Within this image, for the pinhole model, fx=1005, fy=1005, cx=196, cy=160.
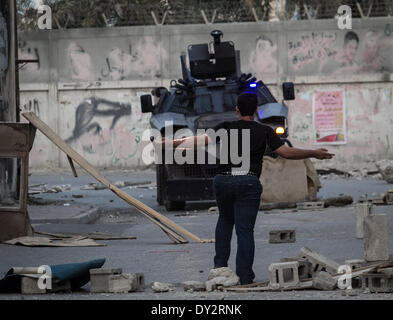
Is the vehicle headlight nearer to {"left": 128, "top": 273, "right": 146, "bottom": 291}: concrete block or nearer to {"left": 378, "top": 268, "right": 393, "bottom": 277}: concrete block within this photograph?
{"left": 128, "top": 273, "right": 146, "bottom": 291}: concrete block

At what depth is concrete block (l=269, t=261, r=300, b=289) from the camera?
7854 mm

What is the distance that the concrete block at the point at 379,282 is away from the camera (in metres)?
7.41

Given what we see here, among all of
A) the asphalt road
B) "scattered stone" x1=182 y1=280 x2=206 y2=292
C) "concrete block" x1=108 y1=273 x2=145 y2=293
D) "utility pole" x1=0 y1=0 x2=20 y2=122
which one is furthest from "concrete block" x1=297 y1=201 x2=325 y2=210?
"concrete block" x1=108 y1=273 x2=145 y2=293

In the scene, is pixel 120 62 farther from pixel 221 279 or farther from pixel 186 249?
pixel 221 279

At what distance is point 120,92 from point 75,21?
10.7 ft

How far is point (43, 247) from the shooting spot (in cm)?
1178

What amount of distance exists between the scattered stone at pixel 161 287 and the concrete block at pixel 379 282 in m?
1.57

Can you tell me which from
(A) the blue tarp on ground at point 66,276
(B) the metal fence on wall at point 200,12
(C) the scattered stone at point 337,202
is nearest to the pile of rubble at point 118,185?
(C) the scattered stone at point 337,202

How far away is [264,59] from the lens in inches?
1298

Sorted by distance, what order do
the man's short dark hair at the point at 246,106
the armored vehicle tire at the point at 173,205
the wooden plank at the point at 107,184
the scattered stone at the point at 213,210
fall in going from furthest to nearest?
1. the armored vehicle tire at the point at 173,205
2. the scattered stone at the point at 213,210
3. the wooden plank at the point at 107,184
4. the man's short dark hair at the point at 246,106

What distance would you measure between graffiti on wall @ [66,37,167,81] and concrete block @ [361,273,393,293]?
26030mm

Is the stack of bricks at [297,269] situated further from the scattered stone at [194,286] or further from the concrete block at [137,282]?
the concrete block at [137,282]

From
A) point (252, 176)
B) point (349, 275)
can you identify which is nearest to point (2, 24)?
point (252, 176)

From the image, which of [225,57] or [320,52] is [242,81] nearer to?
[225,57]
